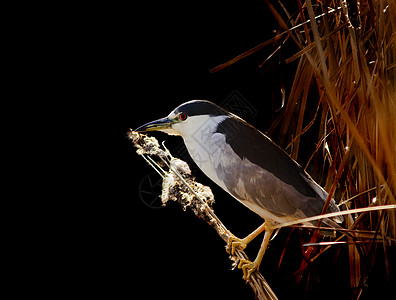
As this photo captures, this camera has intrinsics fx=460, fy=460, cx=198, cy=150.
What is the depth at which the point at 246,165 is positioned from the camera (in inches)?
55.6

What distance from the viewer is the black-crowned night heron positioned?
4.57 ft

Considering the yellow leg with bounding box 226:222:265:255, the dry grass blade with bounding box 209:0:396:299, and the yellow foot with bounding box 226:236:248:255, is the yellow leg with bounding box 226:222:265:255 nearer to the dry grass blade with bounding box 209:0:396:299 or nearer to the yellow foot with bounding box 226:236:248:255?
the yellow foot with bounding box 226:236:248:255

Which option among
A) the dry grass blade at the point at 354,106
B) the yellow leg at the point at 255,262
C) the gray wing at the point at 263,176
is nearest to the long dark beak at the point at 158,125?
the gray wing at the point at 263,176

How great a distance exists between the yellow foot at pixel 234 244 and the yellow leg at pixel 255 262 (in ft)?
0.20

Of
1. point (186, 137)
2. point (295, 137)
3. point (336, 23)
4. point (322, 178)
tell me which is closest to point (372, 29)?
point (336, 23)

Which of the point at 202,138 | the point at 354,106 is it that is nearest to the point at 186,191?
the point at 202,138

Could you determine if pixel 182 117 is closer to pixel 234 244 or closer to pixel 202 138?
pixel 202 138

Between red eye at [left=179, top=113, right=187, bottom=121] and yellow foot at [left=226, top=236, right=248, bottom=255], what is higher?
red eye at [left=179, top=113, right=187, bottom=121]

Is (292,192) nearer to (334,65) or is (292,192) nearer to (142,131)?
(334,65)

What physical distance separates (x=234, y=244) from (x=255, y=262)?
0.32 ft

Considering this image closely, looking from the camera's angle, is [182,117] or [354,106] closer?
[354,106]

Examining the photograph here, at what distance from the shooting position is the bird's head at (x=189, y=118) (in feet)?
4.81

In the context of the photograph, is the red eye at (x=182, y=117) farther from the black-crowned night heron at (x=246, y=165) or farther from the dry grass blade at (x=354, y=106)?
the dry grass blade at (x=354, y=106)

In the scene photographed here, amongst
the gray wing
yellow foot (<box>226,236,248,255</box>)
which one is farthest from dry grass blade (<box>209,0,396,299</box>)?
yellow foot (<box>226,236,248,255</box>)
